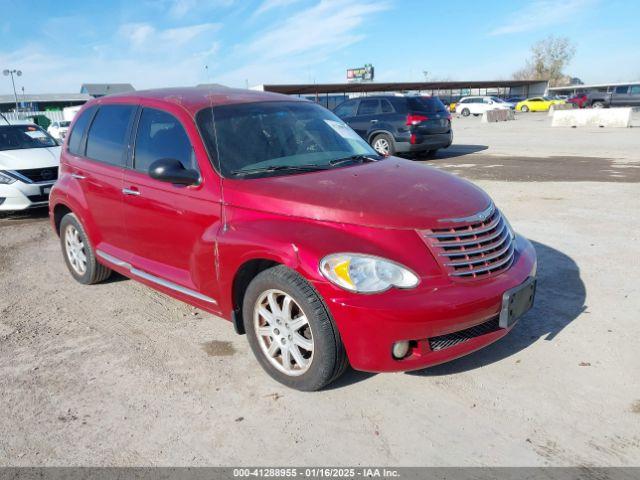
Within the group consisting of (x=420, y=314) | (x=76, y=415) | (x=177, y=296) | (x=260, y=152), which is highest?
(x=260, y=152)

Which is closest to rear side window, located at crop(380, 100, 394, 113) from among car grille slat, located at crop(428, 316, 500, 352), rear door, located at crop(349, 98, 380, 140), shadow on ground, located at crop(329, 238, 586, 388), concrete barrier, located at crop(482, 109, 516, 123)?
rear door, located at crop(349, 98, 380, 140)

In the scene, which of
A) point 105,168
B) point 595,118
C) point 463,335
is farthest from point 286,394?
point 595,118

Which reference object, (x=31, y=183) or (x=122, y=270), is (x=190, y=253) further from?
(x=31, y=183)

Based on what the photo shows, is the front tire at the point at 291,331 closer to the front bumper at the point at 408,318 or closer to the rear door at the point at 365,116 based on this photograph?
the front bumper at the point at 408,318

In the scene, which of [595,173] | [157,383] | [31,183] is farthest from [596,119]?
[157,383]

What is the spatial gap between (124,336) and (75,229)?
161 cm

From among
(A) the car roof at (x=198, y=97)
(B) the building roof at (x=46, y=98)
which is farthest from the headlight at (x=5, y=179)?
(B) the building roof at (x=46, y=98)

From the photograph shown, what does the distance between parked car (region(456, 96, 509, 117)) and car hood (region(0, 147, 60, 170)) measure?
42598 mm

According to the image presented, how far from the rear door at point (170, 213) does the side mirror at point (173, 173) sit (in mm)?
62

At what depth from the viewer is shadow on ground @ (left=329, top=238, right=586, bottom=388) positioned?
3.34 m

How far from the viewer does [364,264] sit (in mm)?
2785

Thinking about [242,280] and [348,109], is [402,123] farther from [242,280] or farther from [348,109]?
[242,280]

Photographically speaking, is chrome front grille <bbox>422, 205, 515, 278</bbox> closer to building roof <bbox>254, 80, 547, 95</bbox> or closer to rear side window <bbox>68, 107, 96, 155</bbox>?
rear side window <bbox>68, 107, 96, 155</bbox>

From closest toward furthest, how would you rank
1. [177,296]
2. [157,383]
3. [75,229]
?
1. [157,383]
2. [177,296]
3. [75,229]
